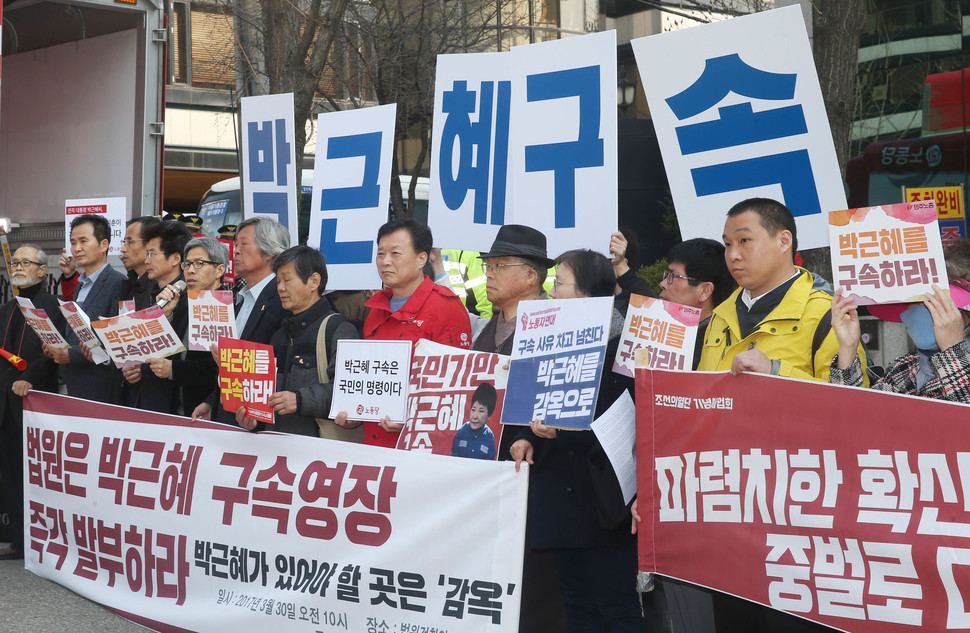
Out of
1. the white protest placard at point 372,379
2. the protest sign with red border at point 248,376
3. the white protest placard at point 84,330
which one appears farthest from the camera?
the white protest placard at point 84,330

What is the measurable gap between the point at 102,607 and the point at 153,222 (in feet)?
7.43

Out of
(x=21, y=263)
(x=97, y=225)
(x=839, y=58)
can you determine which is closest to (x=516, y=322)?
(x=97, y=225)

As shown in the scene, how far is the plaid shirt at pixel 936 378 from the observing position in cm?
318

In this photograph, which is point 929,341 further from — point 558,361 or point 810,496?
point 558,361

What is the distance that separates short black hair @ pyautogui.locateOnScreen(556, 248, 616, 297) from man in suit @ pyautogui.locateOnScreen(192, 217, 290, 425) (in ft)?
5.78

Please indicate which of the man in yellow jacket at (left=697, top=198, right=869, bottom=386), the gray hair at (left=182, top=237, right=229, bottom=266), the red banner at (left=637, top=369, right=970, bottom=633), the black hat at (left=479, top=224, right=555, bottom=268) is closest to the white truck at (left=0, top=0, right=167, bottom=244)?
the gray hair at (left=182, top=237, right=229, bottom=266)

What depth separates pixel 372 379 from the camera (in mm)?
4461

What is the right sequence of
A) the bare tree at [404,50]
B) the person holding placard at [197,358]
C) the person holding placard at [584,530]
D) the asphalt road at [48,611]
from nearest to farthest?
the person holding placard at [584,530]
the asphalt road at [48,611]
the person holding placard at [197,358]
the bare tree at [404,50]

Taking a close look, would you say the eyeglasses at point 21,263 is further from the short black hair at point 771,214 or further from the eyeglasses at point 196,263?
the short black hair at point 771,214

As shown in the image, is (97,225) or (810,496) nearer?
(810,496)

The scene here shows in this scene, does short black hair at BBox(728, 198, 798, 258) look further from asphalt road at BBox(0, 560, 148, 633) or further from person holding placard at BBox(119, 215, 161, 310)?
person holding placard at BBox(119, 215, 161, 310)

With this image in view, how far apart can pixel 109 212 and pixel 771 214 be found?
5.37 meters

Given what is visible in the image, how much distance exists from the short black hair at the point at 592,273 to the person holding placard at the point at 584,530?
20 centimetres

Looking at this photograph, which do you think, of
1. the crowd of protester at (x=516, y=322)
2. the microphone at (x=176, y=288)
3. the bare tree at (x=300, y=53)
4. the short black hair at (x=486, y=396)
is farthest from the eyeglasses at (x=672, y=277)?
the bare tree at (x=300, y=53)
